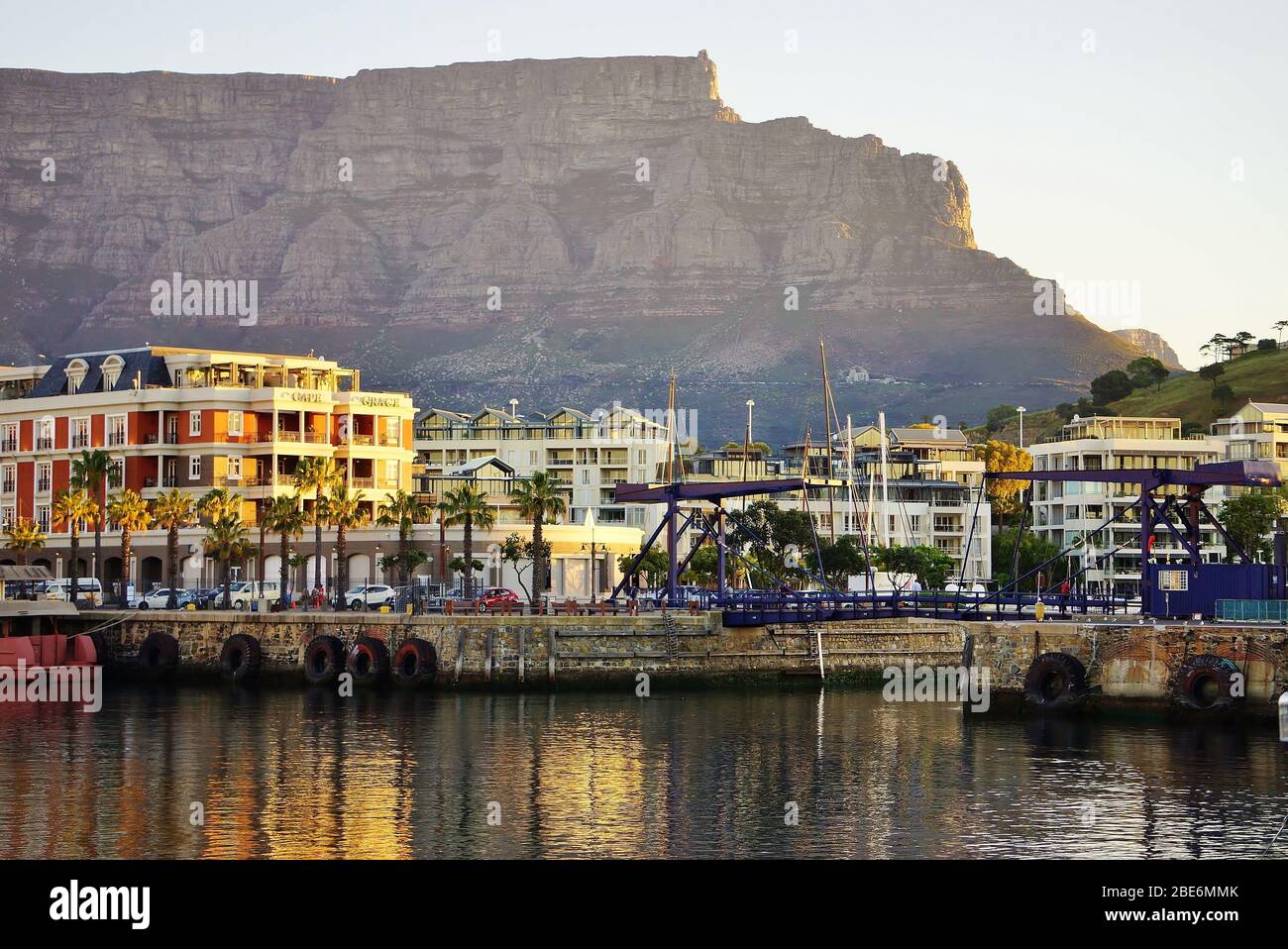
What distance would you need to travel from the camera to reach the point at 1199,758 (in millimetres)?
61906

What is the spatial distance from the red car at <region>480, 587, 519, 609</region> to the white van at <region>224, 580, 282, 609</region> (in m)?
11.7

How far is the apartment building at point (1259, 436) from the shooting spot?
180625mm

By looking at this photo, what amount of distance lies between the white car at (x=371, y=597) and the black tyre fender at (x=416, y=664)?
46.2 feet

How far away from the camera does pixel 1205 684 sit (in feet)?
226

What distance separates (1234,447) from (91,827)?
14736 cm

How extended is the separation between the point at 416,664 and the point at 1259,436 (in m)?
116

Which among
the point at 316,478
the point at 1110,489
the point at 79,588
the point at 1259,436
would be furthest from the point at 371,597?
the point at 1259,436

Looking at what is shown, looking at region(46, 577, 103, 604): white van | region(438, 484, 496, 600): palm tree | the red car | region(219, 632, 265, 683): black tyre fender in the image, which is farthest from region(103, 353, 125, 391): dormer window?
region(219, 632, 265, 683): black tyre fender

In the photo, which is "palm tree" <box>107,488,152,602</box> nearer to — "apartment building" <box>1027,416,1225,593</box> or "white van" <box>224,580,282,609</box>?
"white van" <box>224,580,282,609</box>

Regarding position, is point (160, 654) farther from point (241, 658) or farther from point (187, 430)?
point (187, 430)

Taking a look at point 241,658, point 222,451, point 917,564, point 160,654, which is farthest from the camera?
point 917,564

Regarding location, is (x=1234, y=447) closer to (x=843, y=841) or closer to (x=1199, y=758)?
(x=1199, y=758)

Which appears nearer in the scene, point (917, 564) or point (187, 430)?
point (187, 430)
